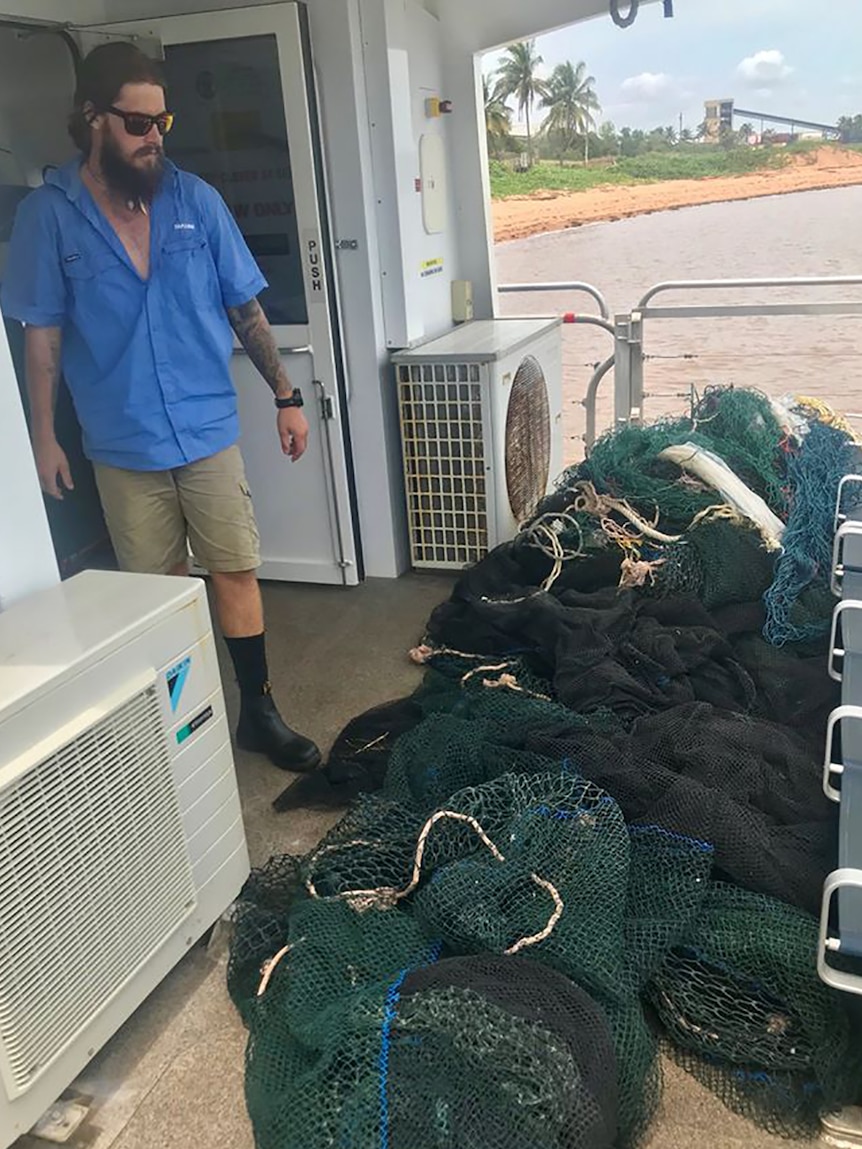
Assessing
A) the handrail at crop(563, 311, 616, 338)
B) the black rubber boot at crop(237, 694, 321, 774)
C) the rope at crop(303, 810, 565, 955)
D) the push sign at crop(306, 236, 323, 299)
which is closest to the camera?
the rope at crop(303, 810, 565, 955)

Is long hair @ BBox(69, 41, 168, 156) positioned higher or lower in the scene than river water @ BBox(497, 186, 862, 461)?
higher

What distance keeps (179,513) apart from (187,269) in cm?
64

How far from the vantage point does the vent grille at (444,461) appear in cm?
366

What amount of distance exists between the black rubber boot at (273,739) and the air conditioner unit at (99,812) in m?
0.60

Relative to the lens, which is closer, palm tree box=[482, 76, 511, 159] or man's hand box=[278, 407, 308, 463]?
man's hand box=[278, 407, 308, 463]

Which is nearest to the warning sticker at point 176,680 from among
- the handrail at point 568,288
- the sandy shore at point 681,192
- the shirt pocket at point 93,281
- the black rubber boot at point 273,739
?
the black rubber boot at point 273,739

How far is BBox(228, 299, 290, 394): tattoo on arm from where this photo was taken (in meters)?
2.59

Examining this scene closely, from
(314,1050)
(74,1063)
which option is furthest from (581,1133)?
(74,1063)

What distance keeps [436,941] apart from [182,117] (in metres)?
3.11

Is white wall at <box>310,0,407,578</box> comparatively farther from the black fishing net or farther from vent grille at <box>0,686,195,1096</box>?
the black fishing net

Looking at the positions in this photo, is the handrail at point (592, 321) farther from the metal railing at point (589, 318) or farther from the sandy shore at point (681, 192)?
the sandy shore at point (681, 192)

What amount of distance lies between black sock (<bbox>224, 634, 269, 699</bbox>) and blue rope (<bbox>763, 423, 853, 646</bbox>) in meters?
1.50

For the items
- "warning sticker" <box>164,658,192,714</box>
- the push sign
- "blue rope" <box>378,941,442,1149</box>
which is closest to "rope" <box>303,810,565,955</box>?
"blue rope" <box>378,941,442,1149</box>

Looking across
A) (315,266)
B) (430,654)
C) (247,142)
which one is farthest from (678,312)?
(430,654)
